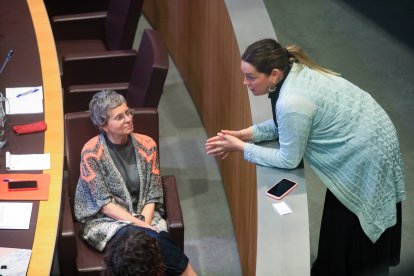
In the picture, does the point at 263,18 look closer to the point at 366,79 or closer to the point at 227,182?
the point at 227,182

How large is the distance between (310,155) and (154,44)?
1.52 m

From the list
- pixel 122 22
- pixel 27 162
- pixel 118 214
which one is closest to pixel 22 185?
pixel 27 162

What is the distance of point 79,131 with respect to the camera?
382 cm

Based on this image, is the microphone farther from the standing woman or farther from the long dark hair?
the long dark hair

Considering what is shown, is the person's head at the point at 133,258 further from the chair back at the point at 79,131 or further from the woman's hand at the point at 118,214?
the chair back at the point at 79,131

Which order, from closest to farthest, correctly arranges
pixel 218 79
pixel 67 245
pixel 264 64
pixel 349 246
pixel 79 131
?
1. pixel 264 64
2. pixel 349 246
3. pixel 67 245
4. pixel 79 131
5. pixel 218 79

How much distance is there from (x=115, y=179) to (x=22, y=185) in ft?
1.49

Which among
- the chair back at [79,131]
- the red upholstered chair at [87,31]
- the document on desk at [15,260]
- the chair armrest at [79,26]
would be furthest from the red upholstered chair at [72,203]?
the chair armrest at [79,26]

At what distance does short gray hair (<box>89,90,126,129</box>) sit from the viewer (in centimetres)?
360

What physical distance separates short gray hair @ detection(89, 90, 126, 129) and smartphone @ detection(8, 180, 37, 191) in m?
0.44

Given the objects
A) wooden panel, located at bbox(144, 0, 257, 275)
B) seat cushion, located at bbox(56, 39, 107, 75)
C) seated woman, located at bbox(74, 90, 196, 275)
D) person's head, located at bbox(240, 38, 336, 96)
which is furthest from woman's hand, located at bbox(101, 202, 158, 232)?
seat cushion, located at bbox(56, 39, 107, 75)

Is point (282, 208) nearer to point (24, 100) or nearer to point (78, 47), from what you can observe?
point (24, 100)

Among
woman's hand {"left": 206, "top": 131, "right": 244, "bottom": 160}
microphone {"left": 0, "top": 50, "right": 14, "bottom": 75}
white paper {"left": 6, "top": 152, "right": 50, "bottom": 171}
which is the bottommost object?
white paper {"left": 6, "top": 152, "right": 50, "bottom": 171}

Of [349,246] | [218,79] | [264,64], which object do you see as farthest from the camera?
[218,79]
